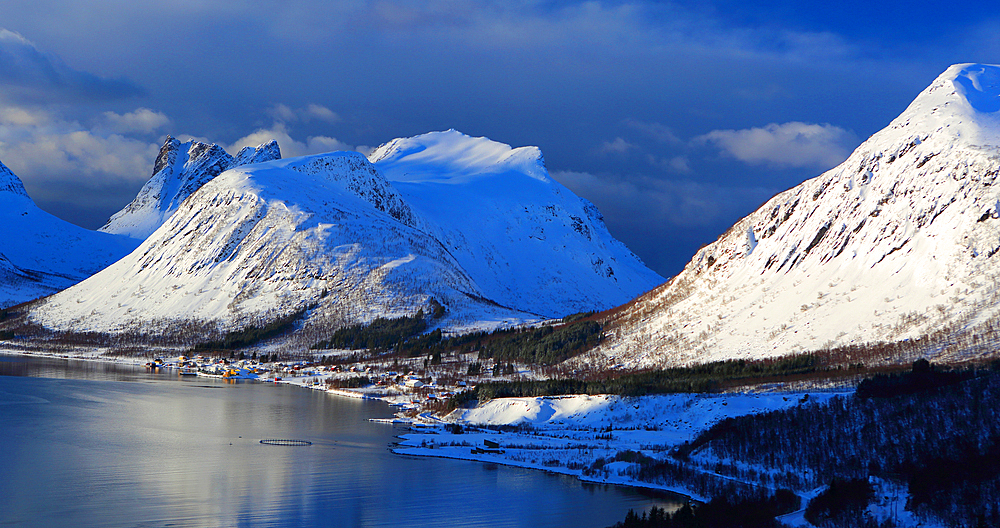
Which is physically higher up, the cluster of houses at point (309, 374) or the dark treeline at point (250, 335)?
the dark treeline at point (250, 335)

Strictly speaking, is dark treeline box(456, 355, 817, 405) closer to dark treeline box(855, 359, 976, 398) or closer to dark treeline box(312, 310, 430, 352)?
dark treeline box(855, 359, 976, 398)

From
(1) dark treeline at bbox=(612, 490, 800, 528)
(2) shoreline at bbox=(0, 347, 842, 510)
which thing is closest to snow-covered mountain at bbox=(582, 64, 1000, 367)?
(2) shoreline at bbox=(0, 347, 842, 510)

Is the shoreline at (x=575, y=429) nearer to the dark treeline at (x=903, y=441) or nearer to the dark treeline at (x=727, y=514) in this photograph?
the dark treeline at (x=903, y=441)

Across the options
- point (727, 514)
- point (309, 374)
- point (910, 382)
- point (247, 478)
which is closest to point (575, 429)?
point (910, 382)

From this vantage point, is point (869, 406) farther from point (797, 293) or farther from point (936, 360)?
point (797, 293)

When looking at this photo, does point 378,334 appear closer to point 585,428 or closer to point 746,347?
point 746,347

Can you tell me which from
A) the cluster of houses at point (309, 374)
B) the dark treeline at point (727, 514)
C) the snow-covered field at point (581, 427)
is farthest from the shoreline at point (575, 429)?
the cluster of houses at point (309, 374)
